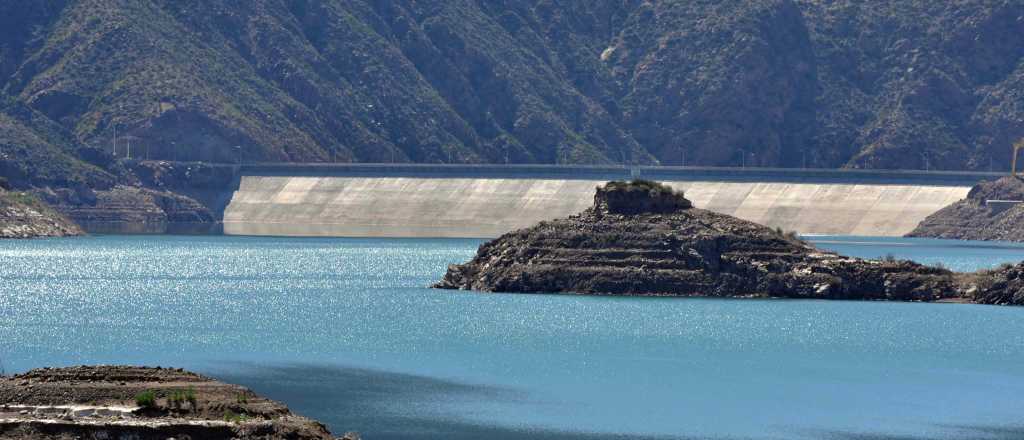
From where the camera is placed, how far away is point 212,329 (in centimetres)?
10406

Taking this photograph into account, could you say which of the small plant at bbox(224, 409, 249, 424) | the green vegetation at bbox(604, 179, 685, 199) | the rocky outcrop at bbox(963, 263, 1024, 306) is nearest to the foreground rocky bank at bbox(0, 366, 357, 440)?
the small plant at bbox(224, 409, 249, 424)

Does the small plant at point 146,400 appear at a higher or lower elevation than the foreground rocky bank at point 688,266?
lower

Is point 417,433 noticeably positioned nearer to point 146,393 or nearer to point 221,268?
point 146,393

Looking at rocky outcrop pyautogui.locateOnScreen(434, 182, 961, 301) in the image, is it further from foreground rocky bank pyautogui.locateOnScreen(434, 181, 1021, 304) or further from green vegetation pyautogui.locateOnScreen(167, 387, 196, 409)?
green vegetation pyautogui.locateOnScreen(167, 387, 196, 409)

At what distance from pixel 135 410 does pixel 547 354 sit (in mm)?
44328

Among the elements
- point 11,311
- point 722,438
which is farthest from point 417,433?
point 11,311

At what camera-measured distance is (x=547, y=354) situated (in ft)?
307

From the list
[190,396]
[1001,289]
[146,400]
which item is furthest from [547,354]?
[146,400]

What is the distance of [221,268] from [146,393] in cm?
11082

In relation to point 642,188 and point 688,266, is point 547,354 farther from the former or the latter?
point 642,188

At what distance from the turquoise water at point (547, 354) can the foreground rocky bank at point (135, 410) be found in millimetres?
14661

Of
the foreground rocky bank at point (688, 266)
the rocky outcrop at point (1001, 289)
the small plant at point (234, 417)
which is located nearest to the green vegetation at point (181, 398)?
the small plant at point (234, 417)

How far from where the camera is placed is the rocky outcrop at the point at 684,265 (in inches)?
5054

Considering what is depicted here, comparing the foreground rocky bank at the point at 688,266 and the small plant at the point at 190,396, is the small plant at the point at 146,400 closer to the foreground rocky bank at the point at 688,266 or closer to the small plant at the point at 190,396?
the small plant at the point at 190,396
